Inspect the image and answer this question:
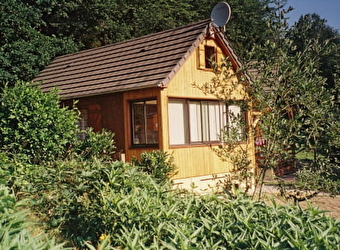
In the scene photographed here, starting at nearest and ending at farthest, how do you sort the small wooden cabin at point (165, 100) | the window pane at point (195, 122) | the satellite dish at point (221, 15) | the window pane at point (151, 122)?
the small wooden cabin at point (165, 100) → the window pane at point (151, 122) → the window pane at point (195, 122) → the satellite dish at point (221, 15)

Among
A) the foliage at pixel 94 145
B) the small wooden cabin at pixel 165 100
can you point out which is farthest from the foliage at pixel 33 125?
the small wooden cabin at pixel 165 100

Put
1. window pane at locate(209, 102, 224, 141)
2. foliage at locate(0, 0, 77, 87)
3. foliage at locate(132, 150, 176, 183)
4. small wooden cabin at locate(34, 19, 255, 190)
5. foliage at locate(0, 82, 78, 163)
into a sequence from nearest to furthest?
1. foliage at locate(0, 82, 78, 163)
2. foliage at locate(132, 150, 176, 183)
3. small wooden cabin at locate(34, 19, 255, 190)
4. window pane at locate(209, 102, 224, 141)
5. foliage at locate(0, 0, 77, 87)

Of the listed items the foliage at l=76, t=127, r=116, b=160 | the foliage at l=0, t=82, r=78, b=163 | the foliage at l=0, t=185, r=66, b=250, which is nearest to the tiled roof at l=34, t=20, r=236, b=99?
the foliage at l=76, t=127, r=116, b=160

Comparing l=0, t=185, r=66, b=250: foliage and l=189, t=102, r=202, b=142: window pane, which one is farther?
l=189, t=102, r=202, b=142: window pane

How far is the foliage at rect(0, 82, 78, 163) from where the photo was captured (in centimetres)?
1147

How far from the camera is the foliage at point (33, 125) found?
11.5m

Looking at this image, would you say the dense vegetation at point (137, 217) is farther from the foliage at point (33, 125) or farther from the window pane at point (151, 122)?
the window pane at point (151, 122)

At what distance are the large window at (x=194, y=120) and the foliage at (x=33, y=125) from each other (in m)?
3.57

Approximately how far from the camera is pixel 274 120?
278 inches

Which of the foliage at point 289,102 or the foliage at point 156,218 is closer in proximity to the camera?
the foliage at point 156,218

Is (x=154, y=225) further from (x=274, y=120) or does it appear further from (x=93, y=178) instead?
(x=274, y=120)

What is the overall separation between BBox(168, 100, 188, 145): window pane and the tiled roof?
1.25 meters

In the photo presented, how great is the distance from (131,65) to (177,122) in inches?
117

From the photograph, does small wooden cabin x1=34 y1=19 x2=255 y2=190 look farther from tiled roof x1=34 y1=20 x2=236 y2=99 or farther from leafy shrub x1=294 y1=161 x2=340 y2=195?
leafy shrub x1=294 y1=161 x2=340 y2=195
